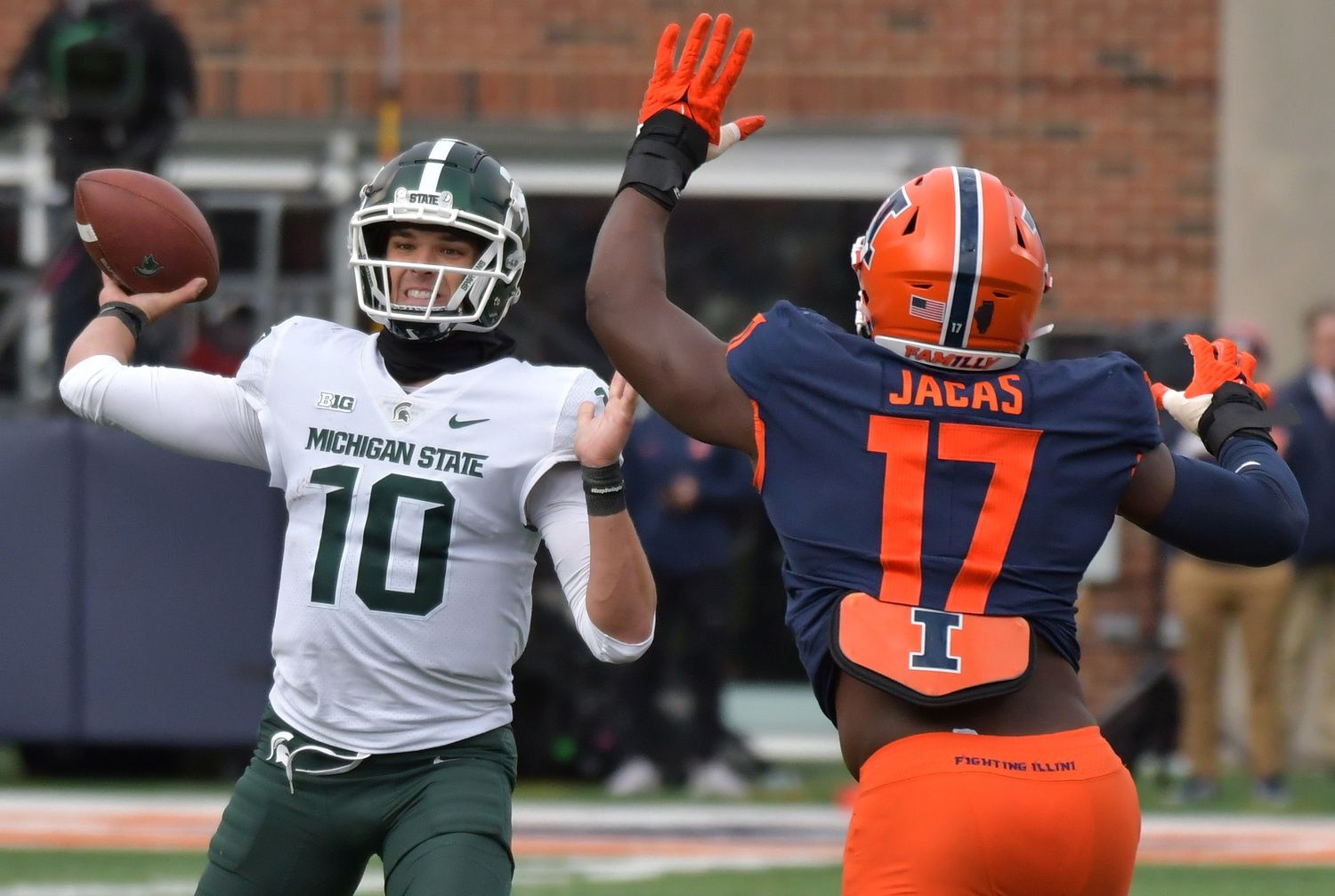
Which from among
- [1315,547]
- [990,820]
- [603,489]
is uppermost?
[603,489]

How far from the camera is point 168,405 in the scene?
3891 millimetres

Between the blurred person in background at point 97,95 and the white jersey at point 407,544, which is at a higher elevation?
the blurred person in background at point 97,95

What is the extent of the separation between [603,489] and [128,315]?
3.77ft

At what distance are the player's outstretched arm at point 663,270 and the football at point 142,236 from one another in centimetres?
116

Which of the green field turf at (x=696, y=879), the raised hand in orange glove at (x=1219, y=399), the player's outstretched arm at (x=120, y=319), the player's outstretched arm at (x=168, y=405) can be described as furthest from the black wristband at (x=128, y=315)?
the green field turf at (x=696, y=879)

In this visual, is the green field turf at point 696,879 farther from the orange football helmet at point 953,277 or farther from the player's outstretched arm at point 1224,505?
the orange football helmet at point 953,277

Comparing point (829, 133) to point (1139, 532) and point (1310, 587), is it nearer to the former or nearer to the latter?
point (1139, 532)

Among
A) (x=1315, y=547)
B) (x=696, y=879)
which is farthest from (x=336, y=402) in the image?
(x=1315, y=547)

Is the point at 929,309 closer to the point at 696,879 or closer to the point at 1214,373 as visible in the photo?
the point at 1214,373

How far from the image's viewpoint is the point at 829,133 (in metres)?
11.4

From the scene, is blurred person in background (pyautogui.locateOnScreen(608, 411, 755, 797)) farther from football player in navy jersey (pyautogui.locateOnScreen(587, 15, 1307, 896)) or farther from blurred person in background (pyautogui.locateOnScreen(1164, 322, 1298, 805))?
football player in navy jersey (pyautogui.locateOnScreen(587, 15, 1307, 896))

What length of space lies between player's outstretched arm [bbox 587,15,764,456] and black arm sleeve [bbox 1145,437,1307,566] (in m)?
0.68

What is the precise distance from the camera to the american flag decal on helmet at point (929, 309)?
3.24 m

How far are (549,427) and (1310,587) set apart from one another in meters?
7.39
